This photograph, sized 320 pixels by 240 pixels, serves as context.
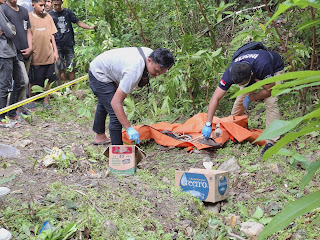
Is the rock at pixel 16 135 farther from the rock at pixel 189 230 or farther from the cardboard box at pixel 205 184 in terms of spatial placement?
the rock at pixel 189 230

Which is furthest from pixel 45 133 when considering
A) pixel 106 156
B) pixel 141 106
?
pixel 141 106

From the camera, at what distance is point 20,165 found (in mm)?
3584

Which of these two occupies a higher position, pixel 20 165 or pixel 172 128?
pixel 20 165

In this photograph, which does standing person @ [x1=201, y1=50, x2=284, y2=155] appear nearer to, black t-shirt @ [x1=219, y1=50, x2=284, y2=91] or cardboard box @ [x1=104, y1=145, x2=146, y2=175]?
black t-shirt @ [x1=219, y1=50, x2=284, y2=91]

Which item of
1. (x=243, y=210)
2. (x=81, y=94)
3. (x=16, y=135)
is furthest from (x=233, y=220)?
(x=81, y=94)

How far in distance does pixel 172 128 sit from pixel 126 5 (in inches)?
85.4

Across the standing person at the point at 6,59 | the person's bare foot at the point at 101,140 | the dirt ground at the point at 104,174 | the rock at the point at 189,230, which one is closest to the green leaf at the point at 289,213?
Result: the dirt ground at the point at 104,174

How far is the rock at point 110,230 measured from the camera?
2467 mm

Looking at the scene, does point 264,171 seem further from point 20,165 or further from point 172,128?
point 20,165

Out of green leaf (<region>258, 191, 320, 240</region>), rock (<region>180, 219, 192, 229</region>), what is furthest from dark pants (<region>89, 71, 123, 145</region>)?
green leaf (<region>258, 191, 320, 240</region>)

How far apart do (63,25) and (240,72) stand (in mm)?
3868

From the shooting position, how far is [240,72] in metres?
4.05

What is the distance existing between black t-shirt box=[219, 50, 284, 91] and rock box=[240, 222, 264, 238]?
180 centimetres

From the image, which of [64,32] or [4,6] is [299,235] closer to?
[4,6]
